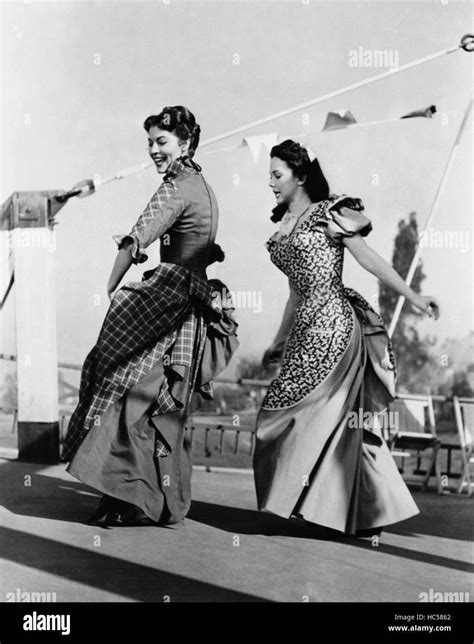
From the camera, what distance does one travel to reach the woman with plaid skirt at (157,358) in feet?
12.7

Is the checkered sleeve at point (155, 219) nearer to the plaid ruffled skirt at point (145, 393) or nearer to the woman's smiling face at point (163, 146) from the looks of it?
the woman's smiling face at point (163, 146)

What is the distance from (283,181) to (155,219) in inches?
25.0

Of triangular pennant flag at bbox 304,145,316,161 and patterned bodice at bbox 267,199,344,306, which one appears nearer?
patterned bodice at bbox 267,199,344,306

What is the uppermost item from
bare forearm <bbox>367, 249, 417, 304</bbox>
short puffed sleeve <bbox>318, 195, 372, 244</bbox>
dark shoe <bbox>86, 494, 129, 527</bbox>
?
short puffed sleeve <bbox>318, 195, 372, 244</bbox>

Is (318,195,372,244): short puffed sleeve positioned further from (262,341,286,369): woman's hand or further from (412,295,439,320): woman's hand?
(262,341,286,369): woman's hand

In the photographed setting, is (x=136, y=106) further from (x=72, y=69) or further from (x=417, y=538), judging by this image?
(x=417, y=538)

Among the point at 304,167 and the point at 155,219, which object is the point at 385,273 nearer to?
the point at 304,167

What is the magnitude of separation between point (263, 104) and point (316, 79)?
0.41 metres

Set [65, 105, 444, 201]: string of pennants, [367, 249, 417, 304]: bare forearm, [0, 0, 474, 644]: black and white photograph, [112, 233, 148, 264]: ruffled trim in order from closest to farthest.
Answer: [0, 0, 474, 644]: black and white photograph → [112, 233, 148, 264]: ruffled trim → [367, 249, 417, 304]: bare forearm → [65, 105, 444, 201]: string of pennants

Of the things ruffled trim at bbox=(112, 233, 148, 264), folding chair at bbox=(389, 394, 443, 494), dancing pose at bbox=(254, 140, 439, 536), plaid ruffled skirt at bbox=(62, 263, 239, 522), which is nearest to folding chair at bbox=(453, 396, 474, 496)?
folding chair at bbox=(389, 394, 443, 494)

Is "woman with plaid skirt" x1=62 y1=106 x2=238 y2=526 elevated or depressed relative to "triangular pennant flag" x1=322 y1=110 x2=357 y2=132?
depressed

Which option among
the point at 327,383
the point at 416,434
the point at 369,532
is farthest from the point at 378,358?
the point at 416,434

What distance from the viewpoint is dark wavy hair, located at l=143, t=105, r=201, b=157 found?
13.2 feet

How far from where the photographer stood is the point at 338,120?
547 cm
